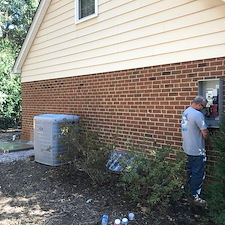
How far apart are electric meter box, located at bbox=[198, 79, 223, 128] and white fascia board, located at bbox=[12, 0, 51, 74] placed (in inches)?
253

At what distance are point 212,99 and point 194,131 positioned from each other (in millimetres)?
639

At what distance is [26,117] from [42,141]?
404cm

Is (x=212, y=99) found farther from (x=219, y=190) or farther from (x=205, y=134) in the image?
(x=219, y=190)

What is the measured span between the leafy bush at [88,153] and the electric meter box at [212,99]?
1.90 meters

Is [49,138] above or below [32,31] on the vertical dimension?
below

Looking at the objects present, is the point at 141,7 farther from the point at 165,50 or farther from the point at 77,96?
the point at 77,96

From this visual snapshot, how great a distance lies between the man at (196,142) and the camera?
13.7 feet

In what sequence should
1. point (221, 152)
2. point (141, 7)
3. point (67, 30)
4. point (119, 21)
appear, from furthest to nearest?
point (67, 30)
point (119, 21)
point (141, 7)
point (221, 152)

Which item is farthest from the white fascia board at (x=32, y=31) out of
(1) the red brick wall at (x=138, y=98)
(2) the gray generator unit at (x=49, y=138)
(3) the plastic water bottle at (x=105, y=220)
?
(3) the plastic water bottle at (x=105, y=220)

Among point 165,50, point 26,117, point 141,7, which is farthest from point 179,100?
point 26,117

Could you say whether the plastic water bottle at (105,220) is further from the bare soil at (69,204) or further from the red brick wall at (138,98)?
the red brick wall at (138,98)

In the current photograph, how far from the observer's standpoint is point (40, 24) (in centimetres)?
938

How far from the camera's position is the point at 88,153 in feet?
16.7

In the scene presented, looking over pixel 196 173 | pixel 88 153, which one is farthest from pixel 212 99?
pixel 88 153
